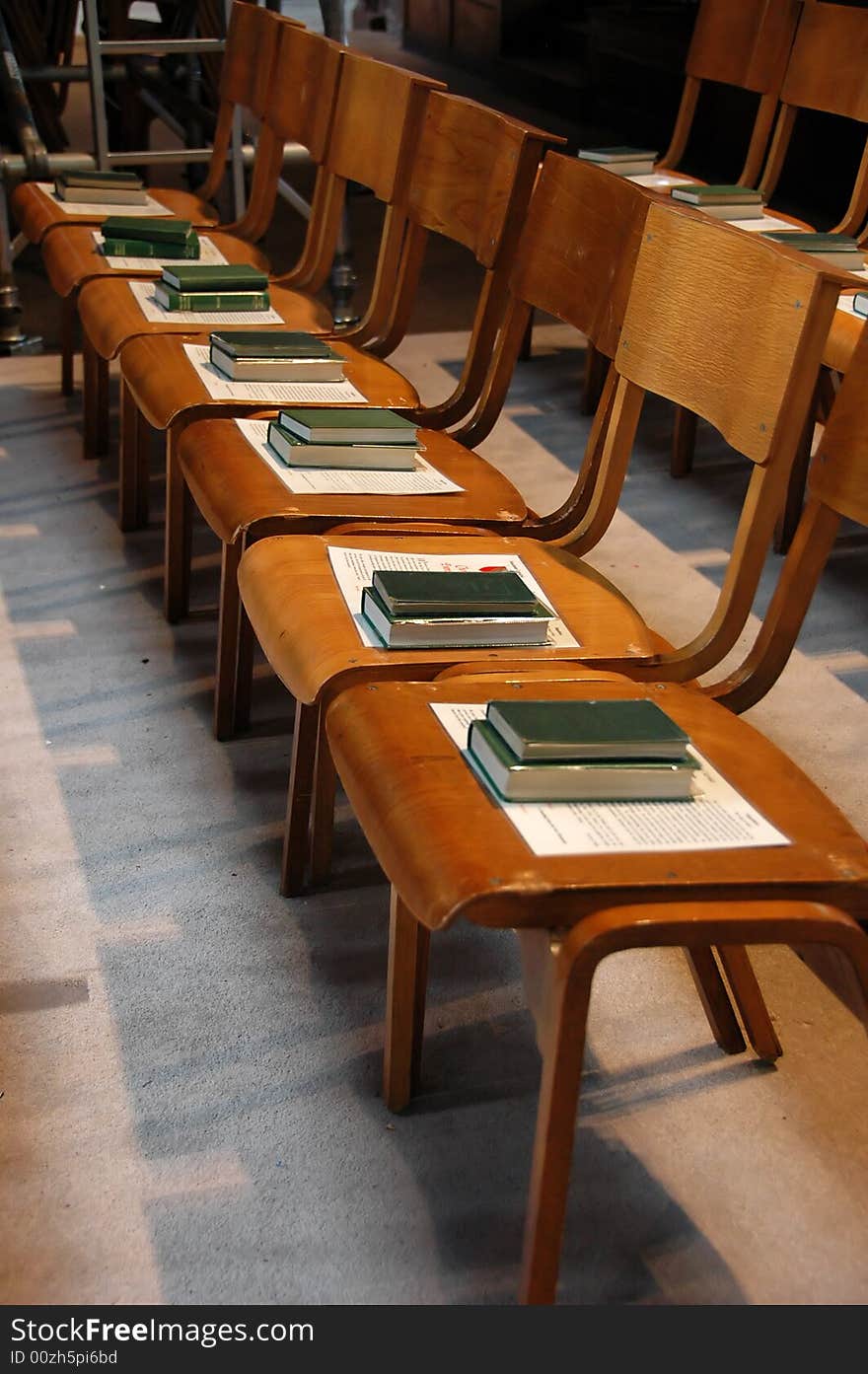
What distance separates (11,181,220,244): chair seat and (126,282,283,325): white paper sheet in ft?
2.68

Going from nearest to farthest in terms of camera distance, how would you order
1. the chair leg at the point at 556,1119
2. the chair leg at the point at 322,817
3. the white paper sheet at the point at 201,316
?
the chair leg at the point at 556,1119 < the chair leg at the point at 322,817 < the white paper sheet at the point at 201,316

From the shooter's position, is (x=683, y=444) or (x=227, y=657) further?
(x=683, y=444)

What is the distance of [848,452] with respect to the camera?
6.74 feet

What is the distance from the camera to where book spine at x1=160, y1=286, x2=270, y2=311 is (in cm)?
357

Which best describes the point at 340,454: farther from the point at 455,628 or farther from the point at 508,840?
the point at 508,840

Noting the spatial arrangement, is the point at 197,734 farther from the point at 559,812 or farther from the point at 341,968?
the point at 559,812

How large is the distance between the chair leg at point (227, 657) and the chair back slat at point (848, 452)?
42.9 inches

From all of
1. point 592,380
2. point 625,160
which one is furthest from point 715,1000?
point 625,160

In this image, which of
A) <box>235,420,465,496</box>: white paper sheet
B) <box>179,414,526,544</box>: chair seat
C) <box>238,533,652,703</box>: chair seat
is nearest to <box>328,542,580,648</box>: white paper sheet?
Answer: <box>238,533,652,703</box>: chair seat

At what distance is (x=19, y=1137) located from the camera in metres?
2.02

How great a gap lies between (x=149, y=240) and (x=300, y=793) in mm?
2032

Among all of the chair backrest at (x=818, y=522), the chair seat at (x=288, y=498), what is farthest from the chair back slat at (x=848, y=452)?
the chair seat at (x=288, y=498)

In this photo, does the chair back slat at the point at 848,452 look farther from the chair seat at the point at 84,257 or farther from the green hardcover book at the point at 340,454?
the chair seat at the point at 84,257

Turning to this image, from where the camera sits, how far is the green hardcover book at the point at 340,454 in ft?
9.04
